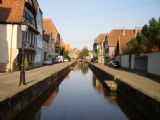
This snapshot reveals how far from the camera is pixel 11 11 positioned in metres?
34.6

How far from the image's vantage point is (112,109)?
16.4 metres

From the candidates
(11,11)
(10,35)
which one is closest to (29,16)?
(11,11)

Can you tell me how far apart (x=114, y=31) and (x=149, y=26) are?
2235 inches

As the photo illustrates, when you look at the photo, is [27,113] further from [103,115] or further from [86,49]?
[86,49]

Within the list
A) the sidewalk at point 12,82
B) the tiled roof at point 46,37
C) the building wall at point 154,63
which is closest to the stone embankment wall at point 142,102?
the building wall at point 154,63

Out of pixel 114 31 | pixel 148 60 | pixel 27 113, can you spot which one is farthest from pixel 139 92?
pixel 114 31

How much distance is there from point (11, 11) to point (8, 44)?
4278 mm

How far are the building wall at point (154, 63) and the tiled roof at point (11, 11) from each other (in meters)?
16.0

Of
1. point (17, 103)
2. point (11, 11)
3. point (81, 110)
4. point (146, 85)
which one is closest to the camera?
point (17, 103)

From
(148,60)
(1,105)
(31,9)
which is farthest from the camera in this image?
(31,9)

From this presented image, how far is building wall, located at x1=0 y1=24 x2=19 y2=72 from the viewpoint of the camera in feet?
109

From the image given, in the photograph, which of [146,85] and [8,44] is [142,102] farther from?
[8,44]

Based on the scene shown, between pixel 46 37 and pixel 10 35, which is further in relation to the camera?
pixel 46 37

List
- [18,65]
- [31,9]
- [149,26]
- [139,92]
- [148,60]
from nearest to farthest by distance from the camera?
[139,92]
[148,60]
[149,26]
[18,65]
[31,9]
